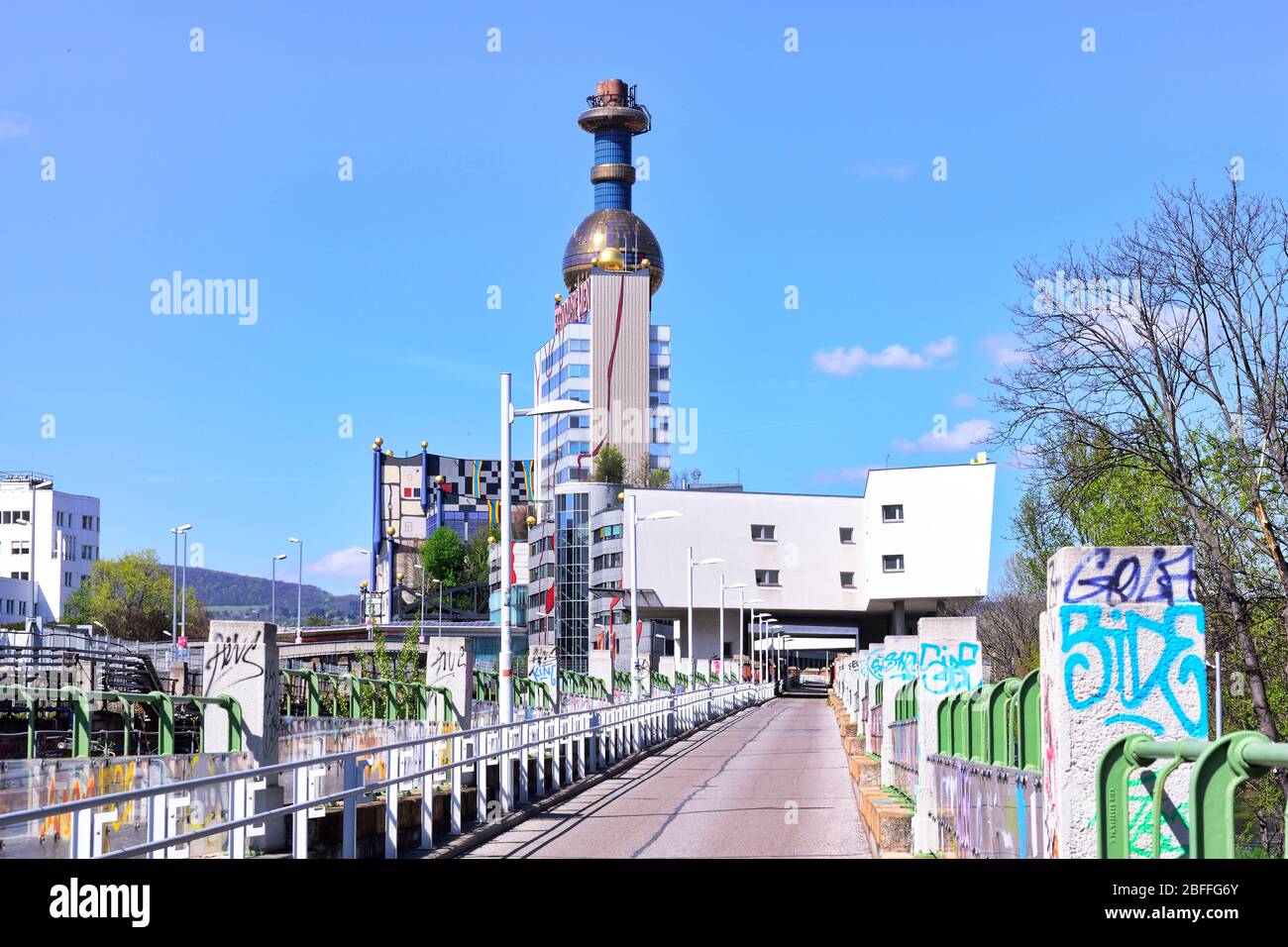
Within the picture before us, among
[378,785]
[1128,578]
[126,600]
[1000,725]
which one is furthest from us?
[126,600]

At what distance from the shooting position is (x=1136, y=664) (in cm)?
679

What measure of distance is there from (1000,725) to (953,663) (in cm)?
707

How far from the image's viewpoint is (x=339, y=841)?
43.0 feet

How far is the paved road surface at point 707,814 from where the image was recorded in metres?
15.7

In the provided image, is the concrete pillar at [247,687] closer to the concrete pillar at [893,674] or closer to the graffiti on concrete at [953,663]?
the graffiti on concrete at [953,663]

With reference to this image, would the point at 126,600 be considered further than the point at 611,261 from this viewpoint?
No

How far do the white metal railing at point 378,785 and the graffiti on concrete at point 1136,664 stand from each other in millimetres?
4926

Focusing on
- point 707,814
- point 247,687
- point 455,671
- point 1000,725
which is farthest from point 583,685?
point 1000,725

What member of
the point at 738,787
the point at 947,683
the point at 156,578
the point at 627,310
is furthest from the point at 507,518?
the point at 627,310

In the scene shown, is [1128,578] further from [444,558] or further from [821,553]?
[444,558]

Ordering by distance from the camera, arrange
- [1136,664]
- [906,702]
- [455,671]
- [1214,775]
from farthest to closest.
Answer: [455,671], [906,702], [1136,664], [1214,775]

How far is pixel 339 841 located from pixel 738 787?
11.9 metres
